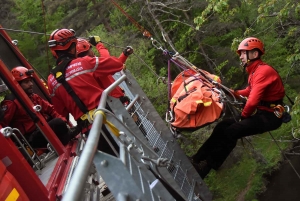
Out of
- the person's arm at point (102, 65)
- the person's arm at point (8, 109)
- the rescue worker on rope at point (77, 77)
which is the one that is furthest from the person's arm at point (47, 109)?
the person's arm at point (102, 65)

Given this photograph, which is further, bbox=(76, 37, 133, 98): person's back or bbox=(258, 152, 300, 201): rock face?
bbox=(258, 152, 300, 201): rock face

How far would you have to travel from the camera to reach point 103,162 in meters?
2.10

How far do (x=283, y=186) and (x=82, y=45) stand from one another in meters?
12.8

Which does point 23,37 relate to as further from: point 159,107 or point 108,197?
point 108,197

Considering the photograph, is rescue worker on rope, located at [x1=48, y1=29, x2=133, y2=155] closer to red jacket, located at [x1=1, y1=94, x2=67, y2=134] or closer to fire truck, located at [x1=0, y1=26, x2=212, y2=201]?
fire truck, located at [x1=0, y1=26, x2=212, y2=201]

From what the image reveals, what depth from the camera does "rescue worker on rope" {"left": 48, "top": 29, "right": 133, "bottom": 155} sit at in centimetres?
462

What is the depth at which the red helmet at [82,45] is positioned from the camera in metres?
5.64

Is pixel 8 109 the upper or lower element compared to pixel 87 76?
upper

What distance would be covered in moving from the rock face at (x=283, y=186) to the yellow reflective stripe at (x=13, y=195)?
13764mm

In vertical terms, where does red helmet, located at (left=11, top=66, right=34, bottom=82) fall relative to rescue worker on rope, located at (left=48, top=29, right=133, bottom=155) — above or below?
above

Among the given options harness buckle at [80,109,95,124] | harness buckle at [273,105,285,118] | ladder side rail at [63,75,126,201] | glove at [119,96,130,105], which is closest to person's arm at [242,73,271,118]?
harness buckle at [273,105,285,118]

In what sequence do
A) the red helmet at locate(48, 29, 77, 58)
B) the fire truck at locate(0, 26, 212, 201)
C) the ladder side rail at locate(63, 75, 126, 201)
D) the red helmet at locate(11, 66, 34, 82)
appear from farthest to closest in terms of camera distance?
the red helmet at locate(11, 66, 34, 82)
the red helmet at locate(48, 29, 77, 58)
the fire truck at locate(0, 26, 212, 201)
the ladder side rail at locate(63, 75, 126, 201)

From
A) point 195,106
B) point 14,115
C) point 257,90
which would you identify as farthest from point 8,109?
point 257,90

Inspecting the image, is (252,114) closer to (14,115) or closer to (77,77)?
(77,77)
